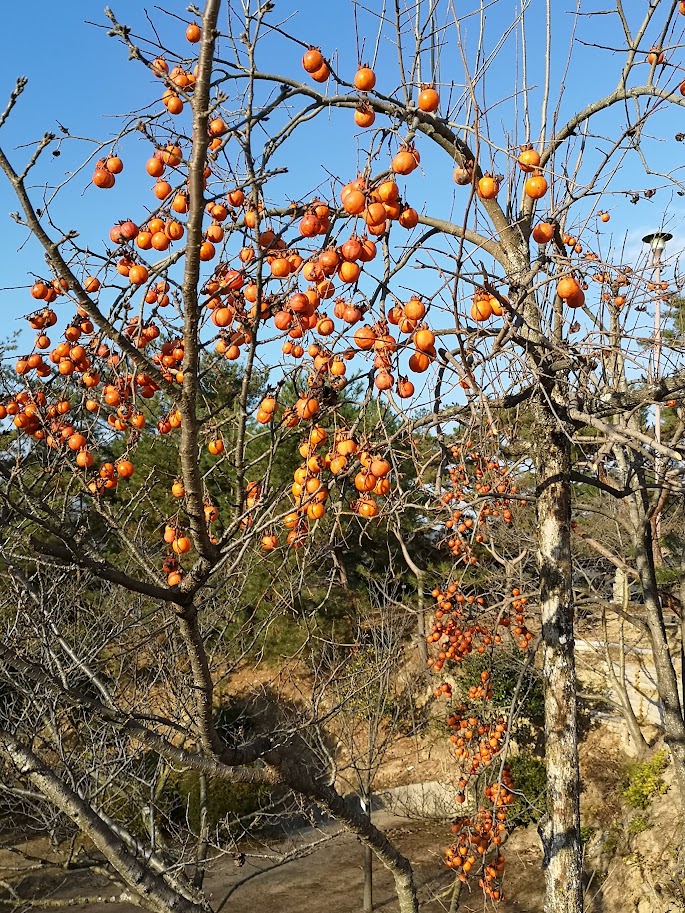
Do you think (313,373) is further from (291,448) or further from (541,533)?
(291,448)

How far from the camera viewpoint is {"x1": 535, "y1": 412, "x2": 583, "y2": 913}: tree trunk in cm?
316

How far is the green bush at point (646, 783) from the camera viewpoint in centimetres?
806

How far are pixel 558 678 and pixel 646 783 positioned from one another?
6336mm

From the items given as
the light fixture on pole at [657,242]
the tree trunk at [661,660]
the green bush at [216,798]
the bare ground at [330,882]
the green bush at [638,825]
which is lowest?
the bare ground at [330,882]

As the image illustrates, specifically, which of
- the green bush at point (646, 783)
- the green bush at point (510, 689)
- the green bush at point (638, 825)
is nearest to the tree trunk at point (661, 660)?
the green bush at point (638, 825)

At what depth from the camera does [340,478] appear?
6.89 feet

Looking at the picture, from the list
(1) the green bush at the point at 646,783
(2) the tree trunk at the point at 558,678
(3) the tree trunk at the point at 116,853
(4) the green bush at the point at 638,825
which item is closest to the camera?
(3) the tree trunk at the point at 116,853

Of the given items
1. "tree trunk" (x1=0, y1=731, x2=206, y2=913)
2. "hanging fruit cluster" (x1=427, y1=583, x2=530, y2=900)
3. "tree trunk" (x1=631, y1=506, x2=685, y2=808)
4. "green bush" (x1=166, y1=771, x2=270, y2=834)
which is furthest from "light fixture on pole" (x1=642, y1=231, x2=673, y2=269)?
"green bush" (x1=166, y1=771, x2=270, y2=834)

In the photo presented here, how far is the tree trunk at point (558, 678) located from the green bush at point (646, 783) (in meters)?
5.88

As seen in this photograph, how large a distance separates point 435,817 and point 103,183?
10.8 metres

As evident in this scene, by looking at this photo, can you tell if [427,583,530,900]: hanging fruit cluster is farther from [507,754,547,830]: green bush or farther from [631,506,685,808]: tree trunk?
[507,754,547,830]: green bush

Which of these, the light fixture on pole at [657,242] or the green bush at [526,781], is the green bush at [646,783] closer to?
the green bush at [526,781]

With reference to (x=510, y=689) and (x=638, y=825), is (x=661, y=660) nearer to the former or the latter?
(x=638, y=825)

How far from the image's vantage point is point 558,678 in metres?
3.31
